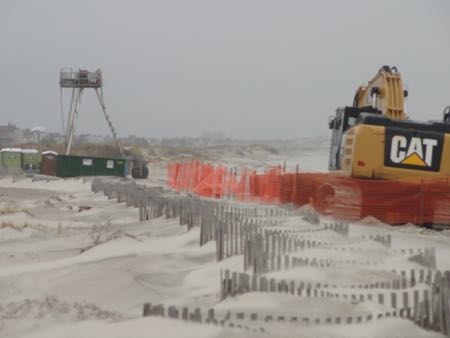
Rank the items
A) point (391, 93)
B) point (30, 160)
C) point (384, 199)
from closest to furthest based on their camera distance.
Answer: point (384, 199), point (391, 93), point (30, 160)

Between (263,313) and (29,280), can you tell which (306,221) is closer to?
(29,280)

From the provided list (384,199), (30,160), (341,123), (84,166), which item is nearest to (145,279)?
(384,199)

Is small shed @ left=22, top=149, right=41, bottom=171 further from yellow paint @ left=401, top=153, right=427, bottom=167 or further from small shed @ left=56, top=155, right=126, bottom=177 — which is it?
yellow paint @ left=401, top=153, right=427, bottom=167

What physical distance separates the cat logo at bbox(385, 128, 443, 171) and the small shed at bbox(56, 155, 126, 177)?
25904 mm

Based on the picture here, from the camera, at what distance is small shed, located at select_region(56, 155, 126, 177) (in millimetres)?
38188

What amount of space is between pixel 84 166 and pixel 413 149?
27.0m

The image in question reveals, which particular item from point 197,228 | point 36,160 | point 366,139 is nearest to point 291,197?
point 366,139

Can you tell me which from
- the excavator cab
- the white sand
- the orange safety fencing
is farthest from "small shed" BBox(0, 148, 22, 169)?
the white sand

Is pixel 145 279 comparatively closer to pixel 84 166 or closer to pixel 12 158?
pixel 84 166

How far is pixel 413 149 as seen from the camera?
14.5 metres

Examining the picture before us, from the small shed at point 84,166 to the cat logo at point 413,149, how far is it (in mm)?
25904

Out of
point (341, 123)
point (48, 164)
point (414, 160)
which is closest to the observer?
point (414, 160)

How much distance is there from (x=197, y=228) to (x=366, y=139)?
5419mm

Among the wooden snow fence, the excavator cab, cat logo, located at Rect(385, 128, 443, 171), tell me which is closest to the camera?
the wooden snow fence
